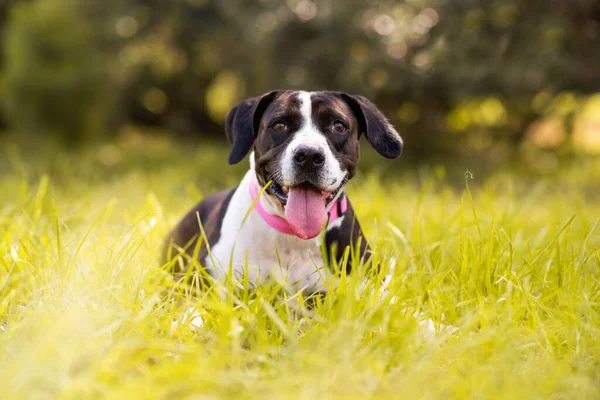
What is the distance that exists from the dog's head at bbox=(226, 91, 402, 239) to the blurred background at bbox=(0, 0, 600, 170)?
12.9 feet

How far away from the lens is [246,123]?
3084mm

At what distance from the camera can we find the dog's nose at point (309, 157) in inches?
107

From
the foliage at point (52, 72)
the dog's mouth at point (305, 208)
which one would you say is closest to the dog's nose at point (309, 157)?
the dog's mouth at point (305, 208)

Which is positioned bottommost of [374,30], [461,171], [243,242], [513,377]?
[461,171]

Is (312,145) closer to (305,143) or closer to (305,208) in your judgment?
(305,143)

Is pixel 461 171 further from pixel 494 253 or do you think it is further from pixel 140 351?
pixel 140 351

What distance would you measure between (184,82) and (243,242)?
9.41m

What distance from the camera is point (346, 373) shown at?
2006 millimetres

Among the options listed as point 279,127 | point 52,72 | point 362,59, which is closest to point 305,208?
point 279,127

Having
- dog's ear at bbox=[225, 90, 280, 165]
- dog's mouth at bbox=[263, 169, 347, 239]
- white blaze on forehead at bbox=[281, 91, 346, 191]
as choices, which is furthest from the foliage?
dog's mouth at bbox=[263, 169, 347, 239]

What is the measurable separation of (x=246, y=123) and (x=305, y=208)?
57cm

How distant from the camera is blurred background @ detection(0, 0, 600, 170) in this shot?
6.86 meters

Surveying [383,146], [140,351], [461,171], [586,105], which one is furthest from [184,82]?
[140,351]

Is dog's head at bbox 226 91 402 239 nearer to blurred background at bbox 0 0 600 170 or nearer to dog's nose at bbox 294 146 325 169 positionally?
dog's nose at bbox 294 146 325 169
